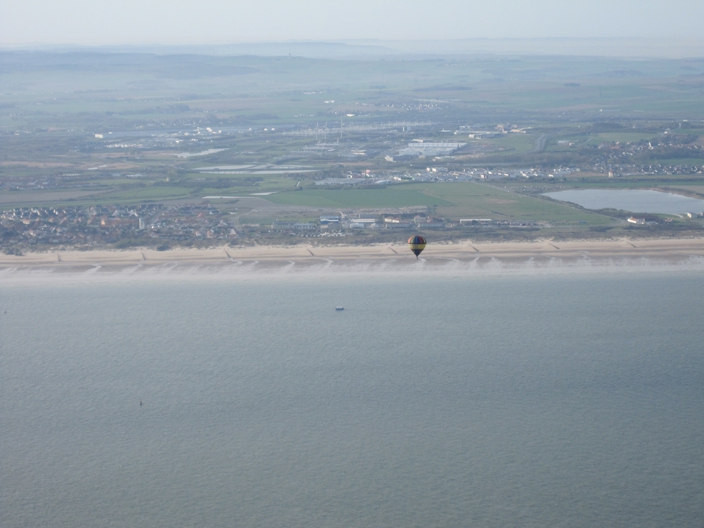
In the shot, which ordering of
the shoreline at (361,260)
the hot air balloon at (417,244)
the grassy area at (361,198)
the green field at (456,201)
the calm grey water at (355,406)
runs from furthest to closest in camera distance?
the grassy area at (361,198)
the green field at (456,201)
the shoreline at (361,260)
the hot air balloon at (417,244)
the calm grey water at (355,406)

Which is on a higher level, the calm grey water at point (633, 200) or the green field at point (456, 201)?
the calm grey water at point (633, 200)

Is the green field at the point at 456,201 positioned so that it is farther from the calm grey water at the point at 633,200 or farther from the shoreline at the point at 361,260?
the shoreline at the point at 361,260

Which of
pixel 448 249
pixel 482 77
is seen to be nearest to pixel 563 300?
pixel 448 249

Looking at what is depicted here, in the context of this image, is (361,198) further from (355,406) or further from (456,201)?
(355,406)

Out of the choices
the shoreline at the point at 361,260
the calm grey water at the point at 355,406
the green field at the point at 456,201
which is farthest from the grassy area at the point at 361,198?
the calm grey water at the point at 355,406

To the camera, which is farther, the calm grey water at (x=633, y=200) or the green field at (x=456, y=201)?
the calm grey water at (x=633, y=200)

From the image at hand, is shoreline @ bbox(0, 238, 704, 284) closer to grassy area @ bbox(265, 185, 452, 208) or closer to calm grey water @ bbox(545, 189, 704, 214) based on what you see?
calm grey water @ bbox(545, 189, 704, 214)

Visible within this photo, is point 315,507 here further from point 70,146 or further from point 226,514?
point 70,146
